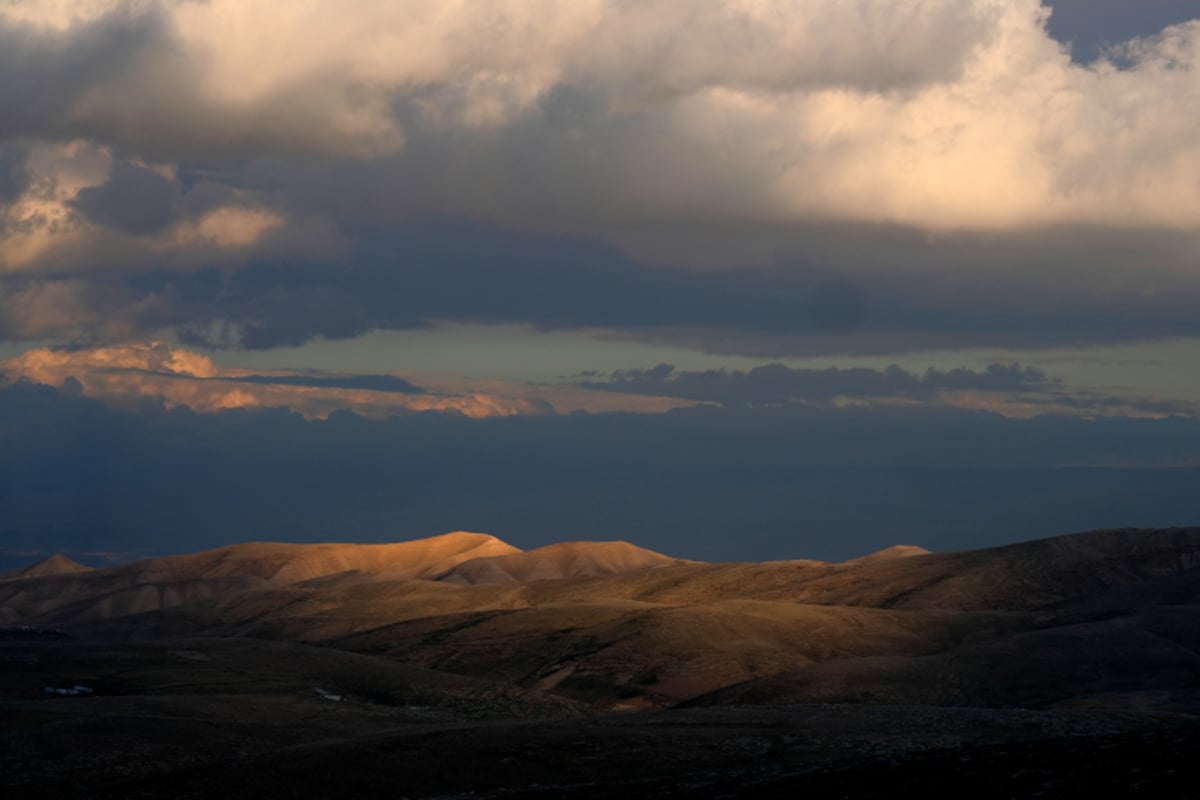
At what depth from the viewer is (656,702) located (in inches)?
5098

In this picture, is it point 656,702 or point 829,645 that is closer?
point 656,702

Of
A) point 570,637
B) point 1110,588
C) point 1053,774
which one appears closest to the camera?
point 1053,774

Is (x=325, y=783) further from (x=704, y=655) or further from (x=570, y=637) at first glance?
(x=570, y=637)

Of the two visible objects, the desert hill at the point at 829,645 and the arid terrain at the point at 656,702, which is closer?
the arid terrain at the point at 656,702

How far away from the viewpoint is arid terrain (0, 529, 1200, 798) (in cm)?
6575

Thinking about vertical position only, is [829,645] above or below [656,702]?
above

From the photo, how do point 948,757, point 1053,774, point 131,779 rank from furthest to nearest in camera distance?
point 131,779 → point 948,757 → point 1053,774

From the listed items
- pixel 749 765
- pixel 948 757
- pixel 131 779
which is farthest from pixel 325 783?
pixel 948 757

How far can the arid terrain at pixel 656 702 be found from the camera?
216 ft

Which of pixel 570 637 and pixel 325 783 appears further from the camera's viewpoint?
pixel 570 637

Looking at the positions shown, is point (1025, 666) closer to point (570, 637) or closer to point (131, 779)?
point (570, 637)

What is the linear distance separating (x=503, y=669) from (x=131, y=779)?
81.9 m

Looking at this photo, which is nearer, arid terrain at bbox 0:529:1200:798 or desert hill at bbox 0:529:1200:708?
arid terrain at bbox 0:529:1200:798

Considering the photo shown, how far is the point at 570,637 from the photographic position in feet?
520
